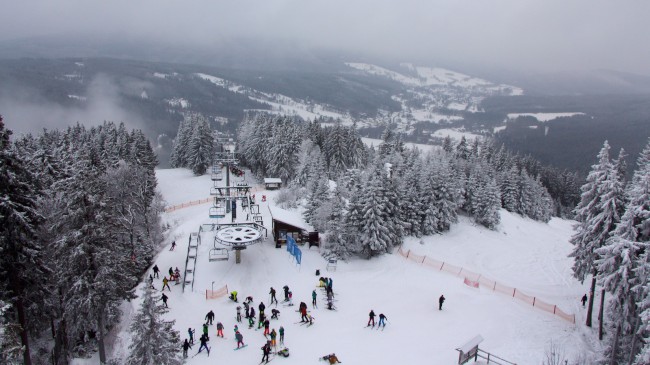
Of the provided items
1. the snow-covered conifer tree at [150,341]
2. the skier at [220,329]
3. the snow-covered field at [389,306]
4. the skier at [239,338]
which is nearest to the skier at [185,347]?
the snow-covered field at [389,306]

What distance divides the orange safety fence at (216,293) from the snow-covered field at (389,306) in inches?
21.2

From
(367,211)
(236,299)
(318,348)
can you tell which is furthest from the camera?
(367,211)

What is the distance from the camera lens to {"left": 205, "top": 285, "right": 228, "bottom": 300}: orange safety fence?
33.8 meters

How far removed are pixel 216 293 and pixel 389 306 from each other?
13.3 metres

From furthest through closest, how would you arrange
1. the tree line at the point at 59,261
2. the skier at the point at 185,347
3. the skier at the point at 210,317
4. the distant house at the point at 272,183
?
the distant house at the point at 272,183 < the skier at the point at 210,317 < the skier at the point at 185,347 < the tree line at the point at 59,261

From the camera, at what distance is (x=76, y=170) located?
2456 centimetres

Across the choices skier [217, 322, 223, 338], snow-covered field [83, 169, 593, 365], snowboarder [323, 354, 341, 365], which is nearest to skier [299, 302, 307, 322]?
snow-covered field [83, 169, 593, 365]

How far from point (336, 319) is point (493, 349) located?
10106 millimetres

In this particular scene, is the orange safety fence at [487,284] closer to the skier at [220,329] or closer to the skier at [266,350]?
the skier at [266,350]

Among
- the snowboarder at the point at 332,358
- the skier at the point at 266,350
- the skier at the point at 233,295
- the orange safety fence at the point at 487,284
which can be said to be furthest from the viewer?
the orange safety fence at the point at 487,284

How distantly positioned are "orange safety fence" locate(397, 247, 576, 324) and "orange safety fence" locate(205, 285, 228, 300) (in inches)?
733

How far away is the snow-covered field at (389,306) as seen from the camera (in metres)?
26.5

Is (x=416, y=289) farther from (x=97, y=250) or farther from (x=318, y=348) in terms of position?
(x=97, y=250)

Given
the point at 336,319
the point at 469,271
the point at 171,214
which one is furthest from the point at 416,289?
the point at 171,214
